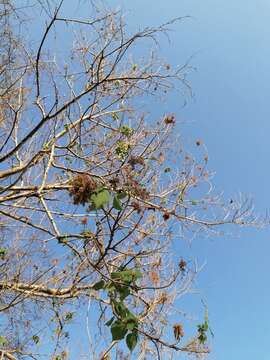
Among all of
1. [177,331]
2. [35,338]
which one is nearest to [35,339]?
[35,338]

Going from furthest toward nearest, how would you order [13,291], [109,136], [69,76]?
[109,136] → [13,291] → [69,76]

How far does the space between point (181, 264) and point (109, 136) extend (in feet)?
13.5

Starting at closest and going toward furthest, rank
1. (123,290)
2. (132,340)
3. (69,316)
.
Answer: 1. (132,340)
2. (123,290)
3. (69,316)

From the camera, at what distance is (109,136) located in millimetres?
6949

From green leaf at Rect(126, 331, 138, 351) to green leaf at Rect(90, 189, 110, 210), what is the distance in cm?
68

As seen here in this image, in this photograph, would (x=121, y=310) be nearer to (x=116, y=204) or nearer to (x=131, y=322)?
(x=131, y=322)

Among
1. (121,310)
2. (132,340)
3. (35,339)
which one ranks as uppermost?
(35,339)

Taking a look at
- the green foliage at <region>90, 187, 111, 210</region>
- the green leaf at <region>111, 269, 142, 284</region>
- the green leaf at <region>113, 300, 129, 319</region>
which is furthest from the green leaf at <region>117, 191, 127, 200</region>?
the green leaf at <region>113, 300, 129, 319</region>

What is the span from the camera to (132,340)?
2.42 meters

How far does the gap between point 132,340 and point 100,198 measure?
0.76m

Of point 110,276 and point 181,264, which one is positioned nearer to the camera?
point 110,276

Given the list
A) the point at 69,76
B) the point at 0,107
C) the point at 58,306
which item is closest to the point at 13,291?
the point at 58,306

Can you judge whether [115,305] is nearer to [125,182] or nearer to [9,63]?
[125,182]

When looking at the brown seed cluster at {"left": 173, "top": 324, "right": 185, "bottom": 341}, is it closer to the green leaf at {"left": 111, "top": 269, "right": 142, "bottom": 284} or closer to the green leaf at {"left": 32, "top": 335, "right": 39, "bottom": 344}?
the green leaf at {"left": 111, "top": 269, "right": 142, "bottom": 284}
